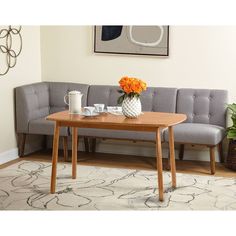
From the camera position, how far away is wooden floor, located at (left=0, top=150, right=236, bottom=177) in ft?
14.4

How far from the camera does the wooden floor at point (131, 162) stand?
173 inches

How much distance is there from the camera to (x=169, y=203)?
3281mm

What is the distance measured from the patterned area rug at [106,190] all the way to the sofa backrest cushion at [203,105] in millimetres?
733

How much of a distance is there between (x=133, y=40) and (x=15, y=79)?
1.39 metres

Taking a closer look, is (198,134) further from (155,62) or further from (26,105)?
(26,105)

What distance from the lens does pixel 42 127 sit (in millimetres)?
4668

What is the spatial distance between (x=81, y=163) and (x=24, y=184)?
924mm

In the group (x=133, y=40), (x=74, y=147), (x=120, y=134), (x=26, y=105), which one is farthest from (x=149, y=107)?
(x=26, y=105)

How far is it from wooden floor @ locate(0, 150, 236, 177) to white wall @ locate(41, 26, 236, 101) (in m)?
0.83

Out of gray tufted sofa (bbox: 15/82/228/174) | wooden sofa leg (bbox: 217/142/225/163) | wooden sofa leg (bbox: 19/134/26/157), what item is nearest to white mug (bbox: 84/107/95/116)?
gray tufted sofa (bbox: 15/82/228/174)

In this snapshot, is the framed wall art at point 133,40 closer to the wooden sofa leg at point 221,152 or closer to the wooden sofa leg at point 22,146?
the wooden sofa leg at point 221,152

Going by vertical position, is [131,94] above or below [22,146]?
above

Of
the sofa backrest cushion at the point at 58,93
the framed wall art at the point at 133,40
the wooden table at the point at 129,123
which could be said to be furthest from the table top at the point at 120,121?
the sofa backrest cushion at the point at 58,93

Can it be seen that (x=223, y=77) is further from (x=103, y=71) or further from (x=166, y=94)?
Result: (x=103, y=71)
